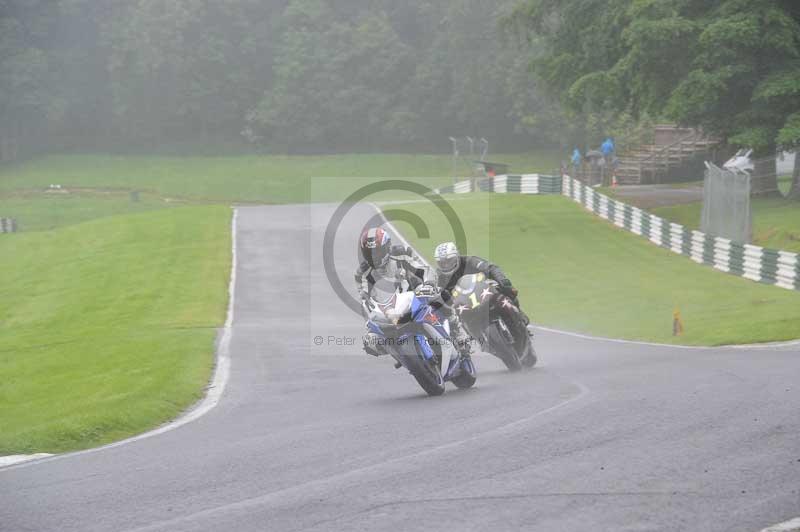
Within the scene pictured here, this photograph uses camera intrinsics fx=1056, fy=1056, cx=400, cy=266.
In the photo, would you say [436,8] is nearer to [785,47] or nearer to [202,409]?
[785,47]

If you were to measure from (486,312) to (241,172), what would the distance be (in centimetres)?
7127

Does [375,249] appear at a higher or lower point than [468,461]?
higher

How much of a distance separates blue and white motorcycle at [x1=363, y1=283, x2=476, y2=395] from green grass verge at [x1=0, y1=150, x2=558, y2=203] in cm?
6160

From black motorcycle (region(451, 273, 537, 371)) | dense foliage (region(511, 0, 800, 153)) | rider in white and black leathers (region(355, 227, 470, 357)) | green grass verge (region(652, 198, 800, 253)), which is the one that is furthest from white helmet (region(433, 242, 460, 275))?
dense foliage (region(511, 0, 800, 153))

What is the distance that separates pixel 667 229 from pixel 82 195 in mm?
48942

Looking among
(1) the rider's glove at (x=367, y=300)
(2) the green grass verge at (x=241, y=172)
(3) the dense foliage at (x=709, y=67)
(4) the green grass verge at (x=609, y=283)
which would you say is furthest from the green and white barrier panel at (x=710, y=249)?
(2) the green grass verge at (x=241, y=172)

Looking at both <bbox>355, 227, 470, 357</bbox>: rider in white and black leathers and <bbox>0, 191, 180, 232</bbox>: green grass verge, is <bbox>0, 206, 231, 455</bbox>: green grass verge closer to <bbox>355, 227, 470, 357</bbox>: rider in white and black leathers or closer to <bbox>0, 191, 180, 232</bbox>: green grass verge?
<bbox>355, 227, 470, 357</bbox>: rider in white and black leathers

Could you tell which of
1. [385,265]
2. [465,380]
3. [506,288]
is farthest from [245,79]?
[465,380]

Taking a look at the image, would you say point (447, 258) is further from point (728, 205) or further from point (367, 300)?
point (728, 205)

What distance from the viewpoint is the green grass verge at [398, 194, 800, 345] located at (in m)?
20.0

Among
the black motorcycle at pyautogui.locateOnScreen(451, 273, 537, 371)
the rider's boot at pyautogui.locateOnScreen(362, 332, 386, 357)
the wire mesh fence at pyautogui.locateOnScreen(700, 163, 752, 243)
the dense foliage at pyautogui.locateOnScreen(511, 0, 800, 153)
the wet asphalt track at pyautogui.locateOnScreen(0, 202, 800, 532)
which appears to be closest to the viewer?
the wet asphalt track at pyautogui.locateOnScreen(0, 202, 800, 532)

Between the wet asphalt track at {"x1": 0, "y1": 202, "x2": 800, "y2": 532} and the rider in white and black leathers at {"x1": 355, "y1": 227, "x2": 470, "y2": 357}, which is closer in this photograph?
the wet asphalt track at {"x1": 0, "y1": 202, "x2": 800, "y2": 532}

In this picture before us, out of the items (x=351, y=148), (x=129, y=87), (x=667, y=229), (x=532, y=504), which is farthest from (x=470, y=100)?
(x=532, y=504)

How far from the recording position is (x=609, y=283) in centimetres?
2895
